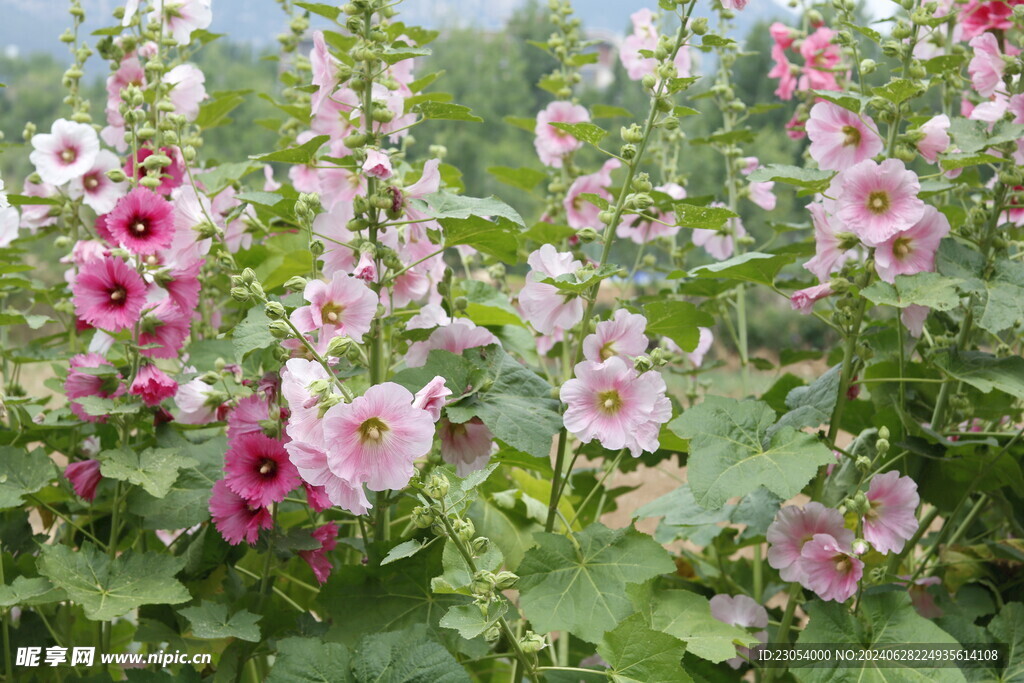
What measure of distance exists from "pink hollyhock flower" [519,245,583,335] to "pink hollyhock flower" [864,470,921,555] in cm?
51

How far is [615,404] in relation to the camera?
1.23 meters

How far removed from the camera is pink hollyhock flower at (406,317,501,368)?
4.51ft

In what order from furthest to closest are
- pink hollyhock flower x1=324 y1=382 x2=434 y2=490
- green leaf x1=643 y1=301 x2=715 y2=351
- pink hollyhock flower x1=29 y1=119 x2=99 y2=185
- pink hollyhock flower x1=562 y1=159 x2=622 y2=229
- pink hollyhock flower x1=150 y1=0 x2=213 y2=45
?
pink hollyhock flower x1=562 y1=159 x2=622 y2=229
pink hollyhock flower x1=150 y1=0 x2=213 y2=45
pink hollyhock flower x1=29 y1=119 x2=99 y2=185
green leaf x1=643 y1=301 x2=715 y2=351
pink hollyhock flower x1=324 y1=382 x2=434 y2=490

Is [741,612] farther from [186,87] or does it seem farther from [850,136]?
[186,87]

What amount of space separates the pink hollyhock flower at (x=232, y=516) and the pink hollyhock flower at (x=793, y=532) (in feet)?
2.47

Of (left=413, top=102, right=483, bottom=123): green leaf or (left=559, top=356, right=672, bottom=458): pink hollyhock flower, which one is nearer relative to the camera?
(left=559, top=356, right=672, bottom=458): pink hollyhock flower

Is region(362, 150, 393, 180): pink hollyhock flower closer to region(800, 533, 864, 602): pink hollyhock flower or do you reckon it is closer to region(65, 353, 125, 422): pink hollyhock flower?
region(65, 353, 125, 422): pink hollyhock flower

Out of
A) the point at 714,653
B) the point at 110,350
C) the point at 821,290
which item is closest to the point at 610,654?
the point at 714,653

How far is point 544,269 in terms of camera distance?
1268 mm

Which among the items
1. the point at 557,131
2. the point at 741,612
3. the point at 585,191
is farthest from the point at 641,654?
the point at 557,131

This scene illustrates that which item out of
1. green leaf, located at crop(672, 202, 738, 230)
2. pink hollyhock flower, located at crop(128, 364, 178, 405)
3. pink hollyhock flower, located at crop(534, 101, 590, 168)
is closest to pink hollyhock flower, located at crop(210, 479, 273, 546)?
pink hollyhock flower, located at crop(128, 364, 178, 405)

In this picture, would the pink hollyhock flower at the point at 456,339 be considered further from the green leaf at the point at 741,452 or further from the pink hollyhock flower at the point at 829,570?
the pink hollyhock flower at the point at 829,570

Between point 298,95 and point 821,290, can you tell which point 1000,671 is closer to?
point 821,290

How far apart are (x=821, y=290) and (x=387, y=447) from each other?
0.77 metres
